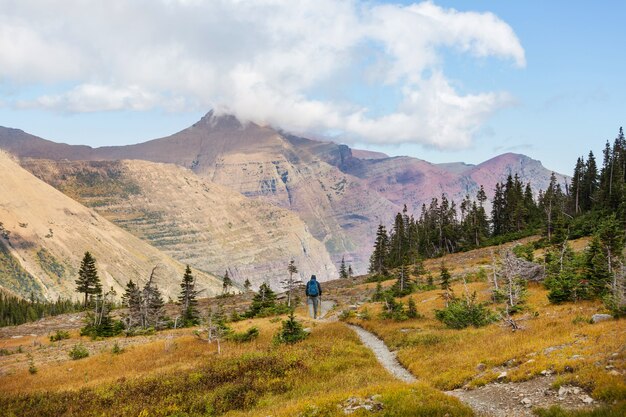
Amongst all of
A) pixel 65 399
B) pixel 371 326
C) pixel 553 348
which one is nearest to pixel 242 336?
pixel 371 326

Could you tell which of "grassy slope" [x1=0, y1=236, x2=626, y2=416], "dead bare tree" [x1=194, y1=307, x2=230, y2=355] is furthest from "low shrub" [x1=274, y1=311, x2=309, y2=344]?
"dead bare tree" [x1=194, y1=307, x2=230, y2=355]

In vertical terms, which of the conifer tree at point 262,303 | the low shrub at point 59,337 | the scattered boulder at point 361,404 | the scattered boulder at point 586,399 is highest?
the scattered boulder at point 586,399

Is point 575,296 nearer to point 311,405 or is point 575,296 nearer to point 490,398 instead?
point 490,398

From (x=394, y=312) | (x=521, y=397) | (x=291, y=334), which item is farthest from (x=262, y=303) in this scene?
(x=521, y=397)

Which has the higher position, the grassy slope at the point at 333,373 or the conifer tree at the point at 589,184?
the conifer tree at the point at 589,184

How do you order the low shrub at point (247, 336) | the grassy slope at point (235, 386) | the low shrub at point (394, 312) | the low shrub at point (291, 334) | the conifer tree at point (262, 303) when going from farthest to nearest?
the conifer tree at point (262, 303)
the low shrub at point (394, 312)
the low shrub at point (247, 336)
the low shrub at point (291, 334)
the grassy slope at point (235, 386)

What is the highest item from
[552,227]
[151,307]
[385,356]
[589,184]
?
[589,184]

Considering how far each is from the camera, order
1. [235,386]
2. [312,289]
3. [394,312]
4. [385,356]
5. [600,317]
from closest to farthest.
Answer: [235,386] → [600,317] → [385,356] → [312,289] → [394,312]

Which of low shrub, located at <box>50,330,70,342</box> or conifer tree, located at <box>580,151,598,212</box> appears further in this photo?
conifer tree, located at <box>580,151,598,212</box>

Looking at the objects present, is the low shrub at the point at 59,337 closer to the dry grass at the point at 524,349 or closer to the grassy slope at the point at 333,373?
the grassy slope at the point at 333,373

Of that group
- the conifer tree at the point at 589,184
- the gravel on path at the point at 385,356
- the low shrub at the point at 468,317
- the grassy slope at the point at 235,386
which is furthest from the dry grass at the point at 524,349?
the conifer tree at the point at 589,184

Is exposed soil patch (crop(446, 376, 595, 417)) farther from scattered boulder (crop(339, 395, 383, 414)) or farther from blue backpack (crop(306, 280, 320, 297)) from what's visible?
blue backpack (crop(306, 280, 320, 297))

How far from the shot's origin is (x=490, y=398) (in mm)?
14453

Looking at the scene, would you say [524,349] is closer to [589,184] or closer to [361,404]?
[361,404]
